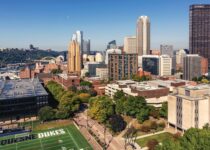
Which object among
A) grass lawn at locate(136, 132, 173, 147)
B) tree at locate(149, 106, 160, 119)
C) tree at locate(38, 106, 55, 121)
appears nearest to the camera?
grass lawn at locate(136, 132, 173, 147)

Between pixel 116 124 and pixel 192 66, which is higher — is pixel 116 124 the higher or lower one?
the lower one

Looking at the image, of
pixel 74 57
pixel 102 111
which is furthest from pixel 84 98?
pixel 74 57

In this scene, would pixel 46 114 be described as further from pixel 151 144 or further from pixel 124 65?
pixel 124 65

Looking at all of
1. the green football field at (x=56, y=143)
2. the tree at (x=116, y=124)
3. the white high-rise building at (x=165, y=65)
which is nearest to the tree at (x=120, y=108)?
the tree at (x=116, y=124)

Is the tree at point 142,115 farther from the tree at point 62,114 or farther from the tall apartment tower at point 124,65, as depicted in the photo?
the tall apartment tower at point 124,65

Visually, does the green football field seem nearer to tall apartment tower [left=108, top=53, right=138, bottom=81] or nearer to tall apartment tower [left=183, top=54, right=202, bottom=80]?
tall apartment tower [left=108, top=53, right=138, bottom=81]

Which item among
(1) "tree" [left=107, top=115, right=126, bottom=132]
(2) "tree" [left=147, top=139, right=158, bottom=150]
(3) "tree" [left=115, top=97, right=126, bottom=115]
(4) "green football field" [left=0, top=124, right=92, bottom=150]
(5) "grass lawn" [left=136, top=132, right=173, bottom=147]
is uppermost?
(3) "tree" [left=115, top=97, right=126, bottom=115]

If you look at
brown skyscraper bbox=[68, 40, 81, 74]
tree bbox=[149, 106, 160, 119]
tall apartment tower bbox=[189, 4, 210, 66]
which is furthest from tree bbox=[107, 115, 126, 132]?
tall apartment tower bbox=[189, 4, 210, 66]
